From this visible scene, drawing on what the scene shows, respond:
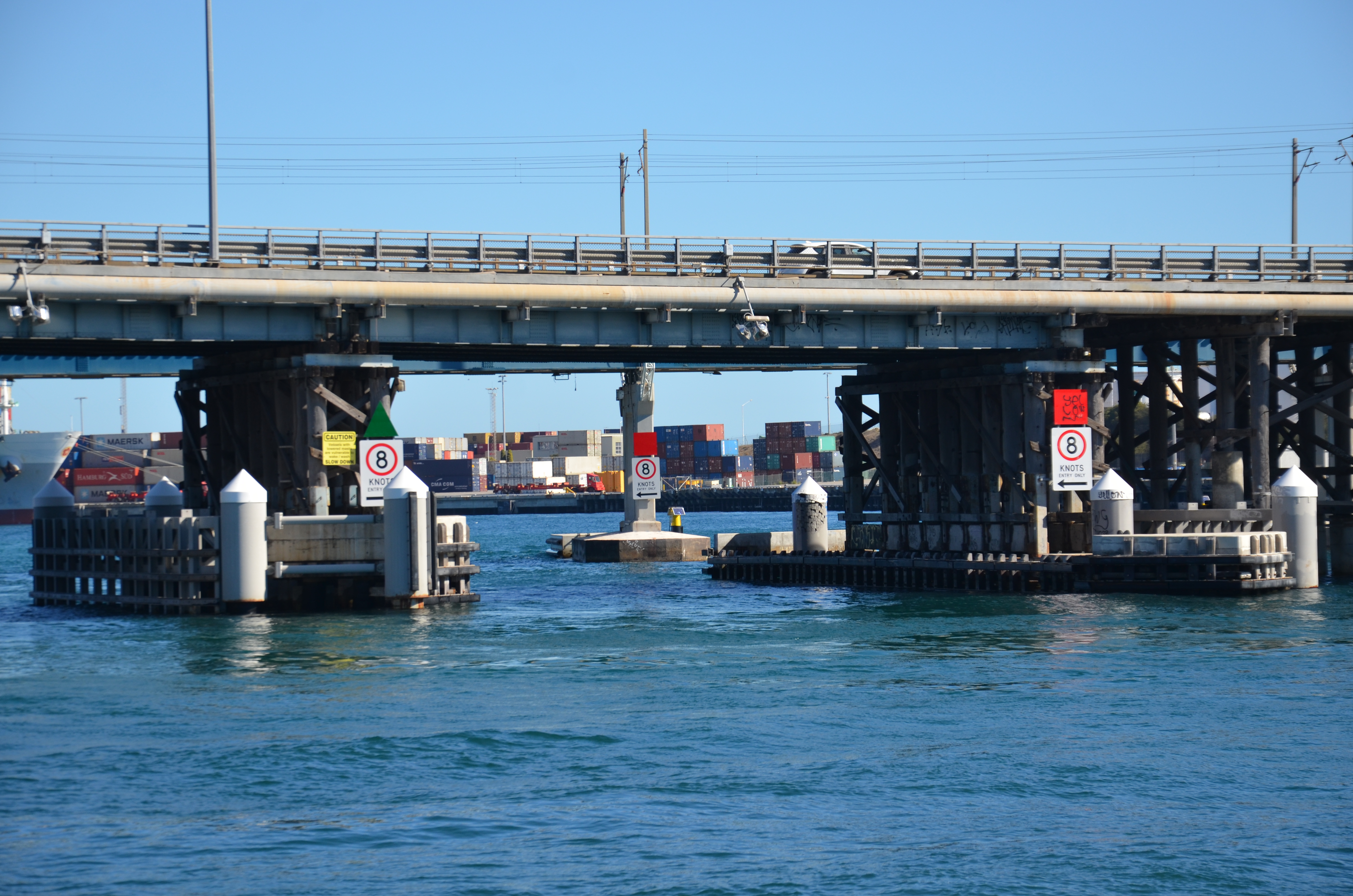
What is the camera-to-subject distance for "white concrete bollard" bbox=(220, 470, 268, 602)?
44.4 metres

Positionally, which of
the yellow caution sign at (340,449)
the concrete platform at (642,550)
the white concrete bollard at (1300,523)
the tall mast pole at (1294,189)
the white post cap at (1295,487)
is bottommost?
the concrete platform at (642,550)

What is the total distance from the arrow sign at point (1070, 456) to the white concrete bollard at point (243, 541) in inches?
1022

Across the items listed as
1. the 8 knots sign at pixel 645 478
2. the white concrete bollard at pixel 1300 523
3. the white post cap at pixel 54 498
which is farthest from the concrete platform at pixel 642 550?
the white concrete bollard at pixel 1300 523

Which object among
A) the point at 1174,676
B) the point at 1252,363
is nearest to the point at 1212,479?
the point at 1252,363

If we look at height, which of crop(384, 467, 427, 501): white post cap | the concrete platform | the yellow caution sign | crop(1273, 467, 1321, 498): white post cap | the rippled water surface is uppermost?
the yellow caution sign

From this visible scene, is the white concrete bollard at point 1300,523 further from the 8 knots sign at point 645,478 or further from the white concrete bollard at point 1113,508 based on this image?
the 8 knots sign at point 645,478

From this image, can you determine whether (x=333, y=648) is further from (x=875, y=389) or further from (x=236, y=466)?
(x=875, y=389)

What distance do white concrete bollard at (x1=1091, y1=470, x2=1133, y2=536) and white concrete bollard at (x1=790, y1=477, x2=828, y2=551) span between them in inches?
584

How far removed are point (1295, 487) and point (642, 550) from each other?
1597 inches

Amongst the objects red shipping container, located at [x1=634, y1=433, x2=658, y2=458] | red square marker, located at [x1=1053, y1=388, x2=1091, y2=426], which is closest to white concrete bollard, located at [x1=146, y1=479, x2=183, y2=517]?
red square marker, located at [x1=1053, y1=388, x2=1091, y2=426]

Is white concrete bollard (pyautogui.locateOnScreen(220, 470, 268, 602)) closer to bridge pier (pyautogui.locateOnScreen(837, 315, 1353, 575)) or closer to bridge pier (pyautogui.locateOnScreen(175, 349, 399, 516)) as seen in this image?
bridge pier (pyautogui.locateOnScreen(175, 349, 399, 516))

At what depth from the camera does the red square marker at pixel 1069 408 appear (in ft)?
178

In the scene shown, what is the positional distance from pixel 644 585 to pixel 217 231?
86.8ft

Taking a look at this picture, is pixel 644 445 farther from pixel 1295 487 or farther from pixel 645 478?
pixel 1295 487
